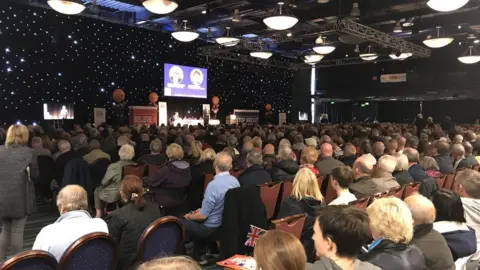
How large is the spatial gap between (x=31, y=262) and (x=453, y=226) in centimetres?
284

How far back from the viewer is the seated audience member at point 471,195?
3582 millimetres

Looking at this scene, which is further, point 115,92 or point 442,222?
point 115,92

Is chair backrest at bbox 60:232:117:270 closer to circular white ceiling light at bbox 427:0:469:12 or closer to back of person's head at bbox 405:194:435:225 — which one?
back of person's head at bbox 405:194:435:225

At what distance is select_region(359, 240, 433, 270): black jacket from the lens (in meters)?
2.14

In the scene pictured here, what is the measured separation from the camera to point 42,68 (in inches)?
497

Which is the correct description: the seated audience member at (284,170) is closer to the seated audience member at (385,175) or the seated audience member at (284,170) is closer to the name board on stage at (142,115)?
the seated audience member at (385,175)

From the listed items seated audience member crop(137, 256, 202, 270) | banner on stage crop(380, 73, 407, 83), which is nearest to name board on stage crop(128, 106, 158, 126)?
banner on stage crop(380, 73, 407, 83)

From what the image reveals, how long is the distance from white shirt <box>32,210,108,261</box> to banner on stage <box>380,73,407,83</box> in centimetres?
2036

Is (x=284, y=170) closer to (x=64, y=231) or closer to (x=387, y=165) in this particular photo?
(x=387, y=165)

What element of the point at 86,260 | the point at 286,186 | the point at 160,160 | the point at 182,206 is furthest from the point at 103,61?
the point at 86,260

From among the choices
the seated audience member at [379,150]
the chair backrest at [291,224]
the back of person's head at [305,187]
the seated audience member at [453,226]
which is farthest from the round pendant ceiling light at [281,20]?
the seated audience member at [453,226]

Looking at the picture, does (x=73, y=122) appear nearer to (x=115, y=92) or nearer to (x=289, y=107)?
(x=115, y=92)

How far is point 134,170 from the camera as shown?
547 centimetres

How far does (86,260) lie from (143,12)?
13903mm
